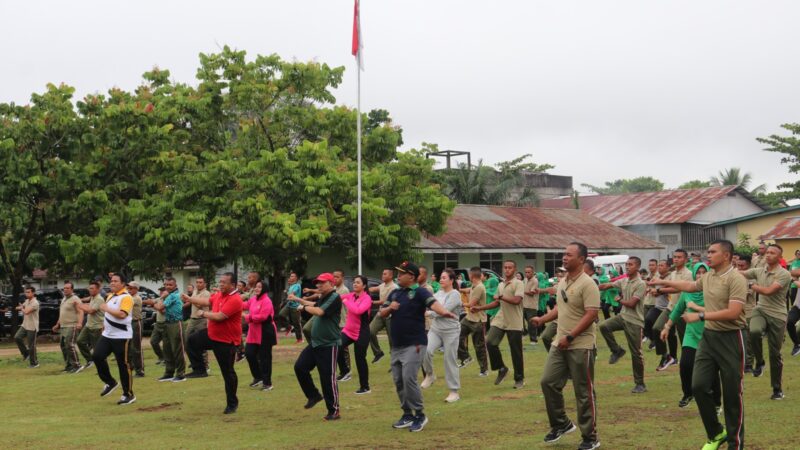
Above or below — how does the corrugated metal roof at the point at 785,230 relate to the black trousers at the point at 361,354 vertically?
above

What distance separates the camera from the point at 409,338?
1055cm

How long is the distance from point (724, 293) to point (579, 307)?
1323 millimetres

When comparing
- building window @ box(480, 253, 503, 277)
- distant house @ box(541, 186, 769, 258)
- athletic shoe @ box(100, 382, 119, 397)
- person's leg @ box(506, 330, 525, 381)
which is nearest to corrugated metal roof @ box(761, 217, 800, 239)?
distant house @ box(541, 186, 769, 258)

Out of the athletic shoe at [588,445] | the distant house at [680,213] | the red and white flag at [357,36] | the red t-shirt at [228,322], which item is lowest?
the athletic shoe at [588,445]

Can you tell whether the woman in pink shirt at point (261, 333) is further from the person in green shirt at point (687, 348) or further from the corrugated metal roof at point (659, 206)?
the corrugated metal roof at point (659, 206)

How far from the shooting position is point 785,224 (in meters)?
41.2

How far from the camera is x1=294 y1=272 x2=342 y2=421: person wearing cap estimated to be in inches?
442

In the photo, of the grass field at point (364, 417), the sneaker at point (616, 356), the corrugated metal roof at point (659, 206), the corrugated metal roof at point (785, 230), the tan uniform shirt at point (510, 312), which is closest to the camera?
the grass field at point (364, 417)

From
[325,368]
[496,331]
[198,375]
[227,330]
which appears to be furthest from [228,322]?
[198,375]

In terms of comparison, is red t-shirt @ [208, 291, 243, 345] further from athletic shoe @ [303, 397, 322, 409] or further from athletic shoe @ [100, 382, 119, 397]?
athletic shoe @ [100, 382, 119, 397]

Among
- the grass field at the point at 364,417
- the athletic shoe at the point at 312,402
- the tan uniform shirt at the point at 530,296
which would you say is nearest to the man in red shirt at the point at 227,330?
the grass field at the point at 364,417

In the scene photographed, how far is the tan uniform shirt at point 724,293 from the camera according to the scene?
8.03 meters

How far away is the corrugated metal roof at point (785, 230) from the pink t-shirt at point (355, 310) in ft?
98.1

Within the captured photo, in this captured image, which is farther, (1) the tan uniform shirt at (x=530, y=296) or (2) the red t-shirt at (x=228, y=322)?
(1) the tan uniform shirt at (x=530, y=296)
